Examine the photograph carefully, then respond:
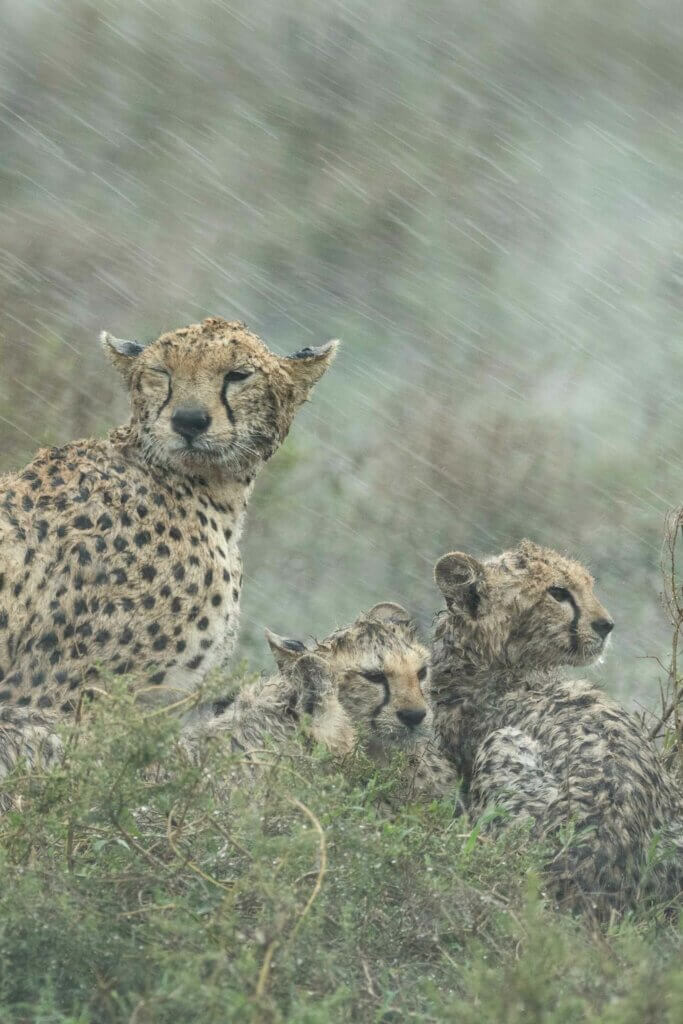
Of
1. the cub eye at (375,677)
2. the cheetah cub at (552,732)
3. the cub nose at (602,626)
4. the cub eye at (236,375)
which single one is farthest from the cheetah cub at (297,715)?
the cub nose at (602,626)

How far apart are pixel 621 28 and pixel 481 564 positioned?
938cm

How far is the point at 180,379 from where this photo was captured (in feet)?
18.0

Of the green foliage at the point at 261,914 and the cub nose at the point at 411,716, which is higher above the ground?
the green foliage at the point at 261,914

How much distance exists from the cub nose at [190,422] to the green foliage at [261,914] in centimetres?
153

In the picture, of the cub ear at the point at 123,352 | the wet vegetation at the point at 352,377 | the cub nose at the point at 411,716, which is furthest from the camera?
the cub ear at the point at 123,352

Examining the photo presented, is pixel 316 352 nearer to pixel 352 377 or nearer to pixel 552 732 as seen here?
pixel 552 732

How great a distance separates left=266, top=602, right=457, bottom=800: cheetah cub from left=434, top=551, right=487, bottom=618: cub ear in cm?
45

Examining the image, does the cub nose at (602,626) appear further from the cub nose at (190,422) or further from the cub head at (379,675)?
the cub nose at (190,422)

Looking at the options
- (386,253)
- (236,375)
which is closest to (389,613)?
(236,375)

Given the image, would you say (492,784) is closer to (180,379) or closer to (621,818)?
(621,818)

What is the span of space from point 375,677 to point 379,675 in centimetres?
1

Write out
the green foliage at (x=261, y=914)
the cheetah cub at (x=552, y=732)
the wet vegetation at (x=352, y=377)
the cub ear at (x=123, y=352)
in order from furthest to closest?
1. the cub ear at (x=123, y=352)
2. the cheetah cub at (x=552, y=732)
3. the wet vegetation at (x=352, y=377)
4. the green foliage at (x=261, y=914)

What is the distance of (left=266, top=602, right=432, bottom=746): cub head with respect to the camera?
17.5 feet

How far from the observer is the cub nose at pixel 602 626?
5.91 metres
